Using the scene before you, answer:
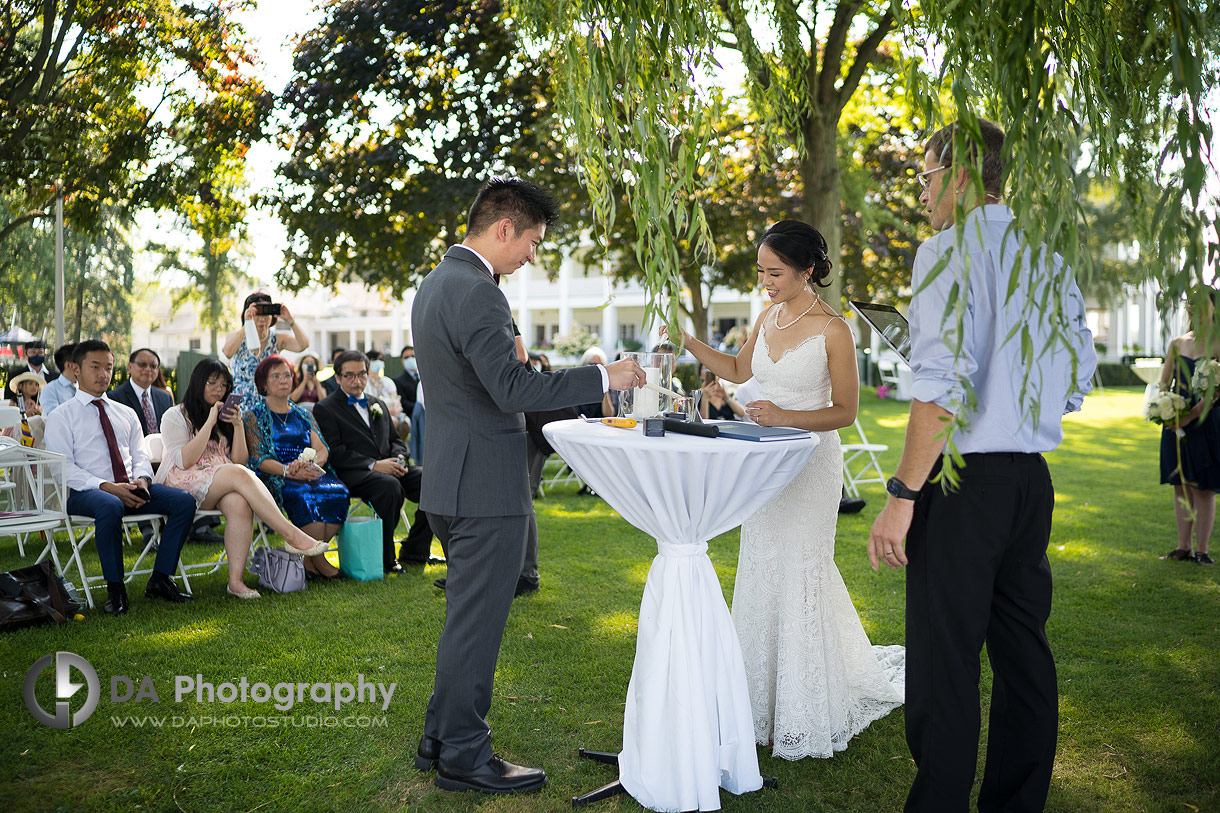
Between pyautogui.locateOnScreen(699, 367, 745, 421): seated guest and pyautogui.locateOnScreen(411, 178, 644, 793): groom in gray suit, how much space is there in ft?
2.79

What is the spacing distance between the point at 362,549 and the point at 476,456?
11.5 ft

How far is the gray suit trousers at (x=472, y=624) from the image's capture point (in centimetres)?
305

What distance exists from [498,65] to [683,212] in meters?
9.32

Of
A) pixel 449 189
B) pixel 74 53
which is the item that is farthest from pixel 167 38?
pixel 449 189

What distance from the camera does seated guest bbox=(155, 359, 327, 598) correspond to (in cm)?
583

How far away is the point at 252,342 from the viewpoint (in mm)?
6824

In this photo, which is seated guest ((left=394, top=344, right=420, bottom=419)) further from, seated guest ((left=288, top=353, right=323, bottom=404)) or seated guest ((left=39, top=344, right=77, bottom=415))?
seated guest ((left=39, top=344, right=77, bottom=415))

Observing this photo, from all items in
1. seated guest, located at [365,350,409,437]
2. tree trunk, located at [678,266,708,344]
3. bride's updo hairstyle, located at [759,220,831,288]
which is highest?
tree trunk, located at [678,266,708,344]

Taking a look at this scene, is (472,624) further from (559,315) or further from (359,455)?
(559,315)

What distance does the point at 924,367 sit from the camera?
234cm

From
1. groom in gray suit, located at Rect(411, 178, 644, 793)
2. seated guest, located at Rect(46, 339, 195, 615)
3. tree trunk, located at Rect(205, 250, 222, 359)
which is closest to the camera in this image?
groom in gray suit, located at Rect(411, 178, 644, 793)

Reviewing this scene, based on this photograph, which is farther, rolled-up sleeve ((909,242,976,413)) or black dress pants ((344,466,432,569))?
black dress pants ((344,466,432,569))

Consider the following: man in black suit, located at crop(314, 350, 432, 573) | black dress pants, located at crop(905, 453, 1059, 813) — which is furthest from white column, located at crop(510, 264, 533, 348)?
black dress pants, located at crop(905, 453, 1059, 813)

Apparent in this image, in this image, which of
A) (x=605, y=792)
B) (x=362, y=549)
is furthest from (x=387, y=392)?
(x=605, y=792)
